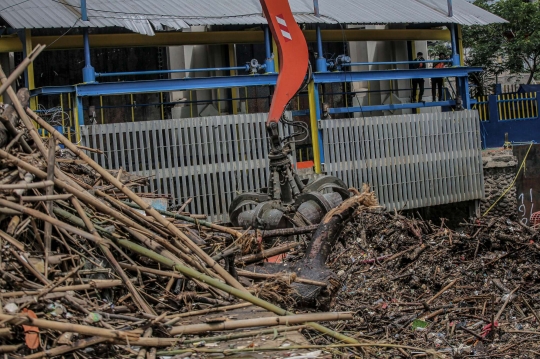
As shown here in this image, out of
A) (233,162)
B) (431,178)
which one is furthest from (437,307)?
(431,178)

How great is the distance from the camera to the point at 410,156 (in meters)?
18.3

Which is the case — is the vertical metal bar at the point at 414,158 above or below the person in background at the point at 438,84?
below

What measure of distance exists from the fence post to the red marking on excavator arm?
10395mm

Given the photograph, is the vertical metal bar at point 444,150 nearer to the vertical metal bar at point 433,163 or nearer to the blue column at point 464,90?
the vertical metal bar at point 433,163

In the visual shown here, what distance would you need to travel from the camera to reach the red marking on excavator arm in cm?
1341

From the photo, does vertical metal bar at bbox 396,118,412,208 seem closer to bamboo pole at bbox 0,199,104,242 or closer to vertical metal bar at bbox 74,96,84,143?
vertical metal bar at bbox 74,96,84,143

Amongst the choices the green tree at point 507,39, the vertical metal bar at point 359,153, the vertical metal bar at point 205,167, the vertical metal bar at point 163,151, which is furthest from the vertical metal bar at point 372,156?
the green tree at point 507,39

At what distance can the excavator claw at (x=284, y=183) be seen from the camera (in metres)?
11.7

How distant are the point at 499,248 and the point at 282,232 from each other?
374 centimetres

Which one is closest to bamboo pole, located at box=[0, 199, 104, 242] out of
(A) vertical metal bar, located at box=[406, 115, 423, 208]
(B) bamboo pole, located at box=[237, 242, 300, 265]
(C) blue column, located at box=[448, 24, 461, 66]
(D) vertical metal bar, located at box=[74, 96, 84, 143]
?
(B) bamboo pole, located at box=[237, 242, 300, 265]

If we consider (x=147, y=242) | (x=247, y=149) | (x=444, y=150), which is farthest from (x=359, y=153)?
(x=147, y=242)

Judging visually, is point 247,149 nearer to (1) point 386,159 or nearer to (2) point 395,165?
(1) point 386,159

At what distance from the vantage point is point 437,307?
9.06 meters

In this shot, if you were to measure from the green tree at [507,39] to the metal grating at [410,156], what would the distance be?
6.27 metres
